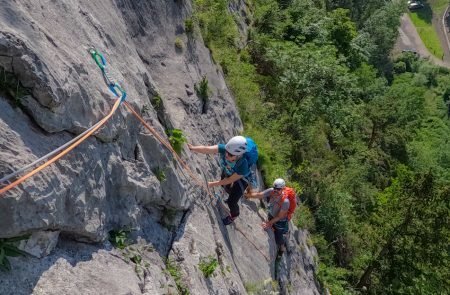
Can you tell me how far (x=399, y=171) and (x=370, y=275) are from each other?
42.1ft

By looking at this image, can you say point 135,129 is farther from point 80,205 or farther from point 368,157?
point 368,157

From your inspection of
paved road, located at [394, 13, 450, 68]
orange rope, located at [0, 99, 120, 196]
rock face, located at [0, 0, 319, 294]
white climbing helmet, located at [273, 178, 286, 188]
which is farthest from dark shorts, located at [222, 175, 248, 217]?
paved road, located at [394, 13, 450, 68]

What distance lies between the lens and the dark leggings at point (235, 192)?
33.9 ft

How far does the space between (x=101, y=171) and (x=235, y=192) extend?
14.3 ft

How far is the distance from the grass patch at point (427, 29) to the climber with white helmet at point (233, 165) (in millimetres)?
75628

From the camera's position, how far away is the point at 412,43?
253ft

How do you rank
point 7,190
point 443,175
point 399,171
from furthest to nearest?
point 443,175, point 399,171, point 7,190

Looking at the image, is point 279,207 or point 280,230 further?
point 280,230

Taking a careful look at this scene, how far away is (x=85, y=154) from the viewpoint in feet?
21.2

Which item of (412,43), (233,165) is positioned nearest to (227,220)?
(233,165)

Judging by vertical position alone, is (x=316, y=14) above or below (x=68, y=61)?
below

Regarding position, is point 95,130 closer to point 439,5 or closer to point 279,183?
point 279,183

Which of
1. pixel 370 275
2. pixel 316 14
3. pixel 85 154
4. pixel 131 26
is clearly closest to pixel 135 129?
pixel 85 154

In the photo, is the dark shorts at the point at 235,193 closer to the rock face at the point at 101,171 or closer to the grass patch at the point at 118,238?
the rock face at the point at 101,171
